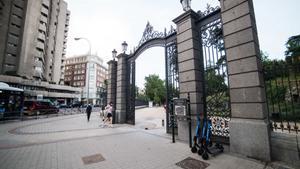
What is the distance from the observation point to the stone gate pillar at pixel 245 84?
4.41 m

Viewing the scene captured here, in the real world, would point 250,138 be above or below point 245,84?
below

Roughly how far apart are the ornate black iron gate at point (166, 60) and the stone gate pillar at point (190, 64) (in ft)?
3.58

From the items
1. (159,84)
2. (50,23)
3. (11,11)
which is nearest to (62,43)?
(50,23)

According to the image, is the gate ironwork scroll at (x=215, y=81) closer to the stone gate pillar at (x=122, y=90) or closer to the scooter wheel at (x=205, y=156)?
the scooter wheel at (x=205, y=156)

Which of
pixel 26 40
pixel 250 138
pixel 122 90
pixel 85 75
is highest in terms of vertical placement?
pixel 26 40

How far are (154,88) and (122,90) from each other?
4543 centimetres

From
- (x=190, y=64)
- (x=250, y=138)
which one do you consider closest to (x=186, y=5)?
(x=190, y=64)

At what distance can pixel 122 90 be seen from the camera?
39.2 feet

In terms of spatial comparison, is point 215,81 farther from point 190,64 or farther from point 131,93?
point 131,93

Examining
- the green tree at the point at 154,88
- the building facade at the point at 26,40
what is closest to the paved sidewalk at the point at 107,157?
the building facade at the point at 26,40

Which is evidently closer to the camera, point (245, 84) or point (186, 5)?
point (245, 84)

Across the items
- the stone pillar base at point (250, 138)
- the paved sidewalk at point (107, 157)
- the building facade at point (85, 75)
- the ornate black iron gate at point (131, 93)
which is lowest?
the paved sidewalk at point (107, 157)

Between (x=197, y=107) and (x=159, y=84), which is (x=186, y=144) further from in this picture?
(x=159, y=84)

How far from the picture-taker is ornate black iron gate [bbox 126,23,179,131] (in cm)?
818
